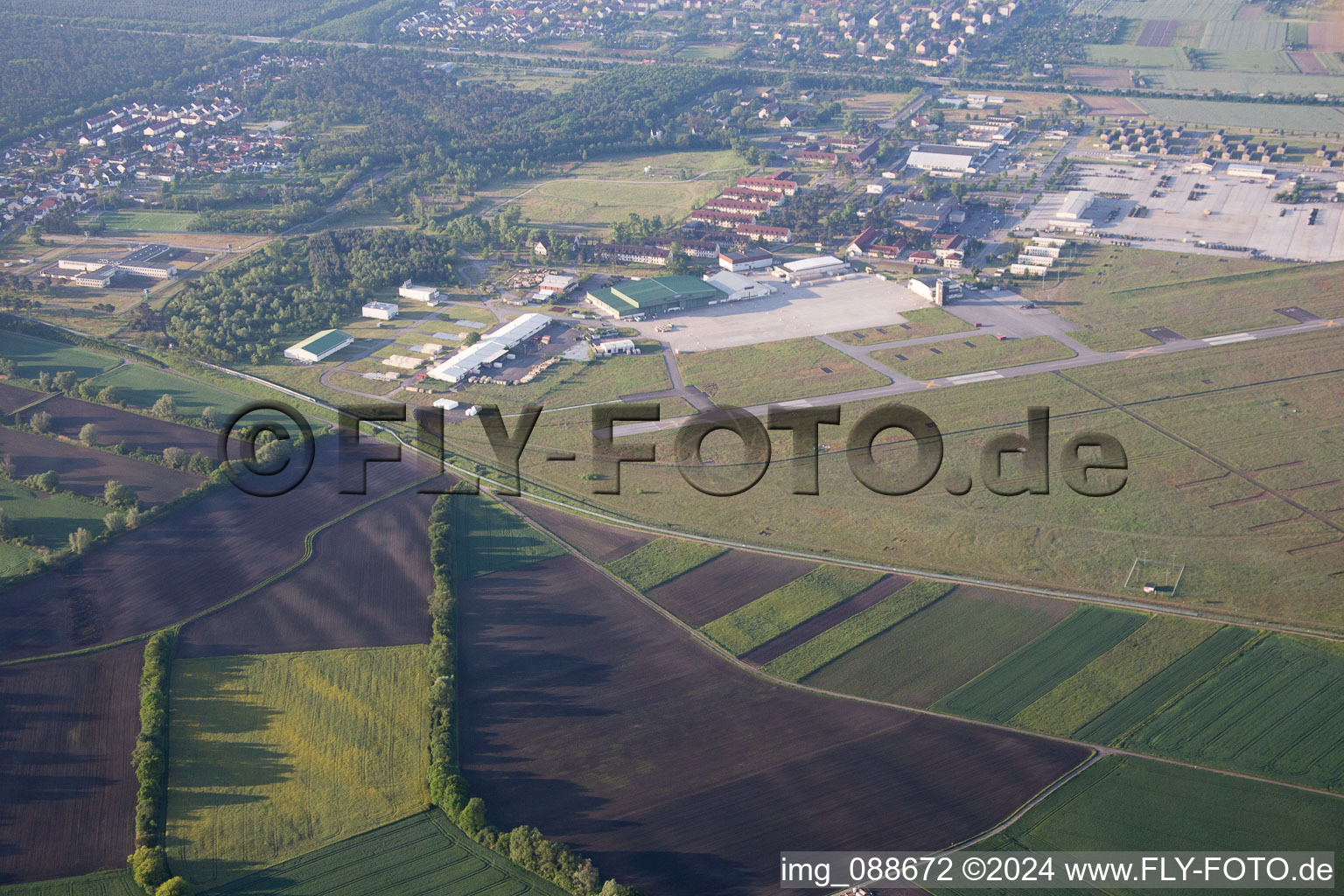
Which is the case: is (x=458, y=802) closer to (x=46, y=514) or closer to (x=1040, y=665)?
(x=1040, y=665)

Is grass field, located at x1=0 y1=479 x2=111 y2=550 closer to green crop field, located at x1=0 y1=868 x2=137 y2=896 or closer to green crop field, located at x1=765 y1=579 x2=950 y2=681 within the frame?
green crop field, located at x1=0 y1=868 x2=137 y2=896

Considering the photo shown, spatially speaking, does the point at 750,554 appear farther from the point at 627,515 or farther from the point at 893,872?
the point at 893,872

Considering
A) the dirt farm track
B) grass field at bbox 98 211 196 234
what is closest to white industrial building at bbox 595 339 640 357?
the dirt farm track

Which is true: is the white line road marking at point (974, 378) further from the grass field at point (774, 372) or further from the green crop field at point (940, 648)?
the green crop field at point (940, 648)

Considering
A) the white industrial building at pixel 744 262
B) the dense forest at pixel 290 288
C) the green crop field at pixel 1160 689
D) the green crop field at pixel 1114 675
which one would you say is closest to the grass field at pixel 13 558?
the dense forest at pixel 290 288

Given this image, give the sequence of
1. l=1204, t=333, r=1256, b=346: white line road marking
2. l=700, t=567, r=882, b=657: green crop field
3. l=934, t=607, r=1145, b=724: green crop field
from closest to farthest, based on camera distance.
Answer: l=934, t=607, r=1145, b=724: green crop field → l=700, t=567, r=882, b=657: green crop field → l=1204, t=333, r=1256, b=346: white line road marking
